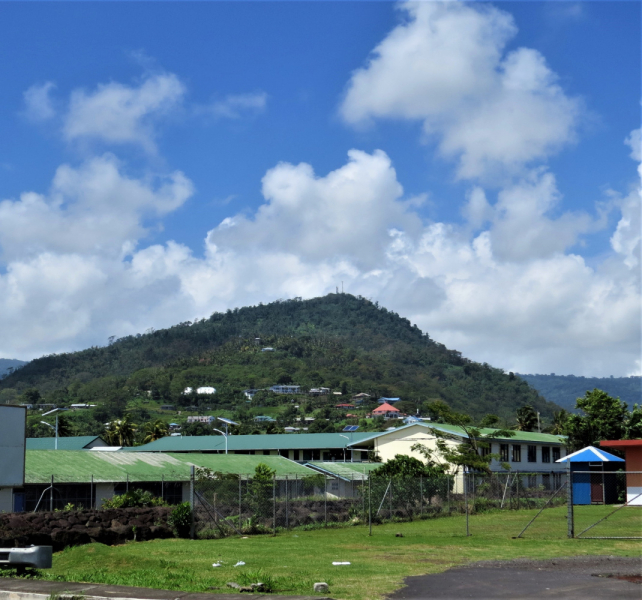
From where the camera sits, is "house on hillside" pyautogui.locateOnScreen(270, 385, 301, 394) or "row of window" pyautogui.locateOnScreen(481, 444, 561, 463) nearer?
"row of window" pyautogui.locateOnScreen(481, 444, 561, 463)

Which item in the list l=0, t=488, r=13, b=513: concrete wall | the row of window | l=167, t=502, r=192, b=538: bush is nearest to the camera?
l=167, t=502, r=192, b=538: bush

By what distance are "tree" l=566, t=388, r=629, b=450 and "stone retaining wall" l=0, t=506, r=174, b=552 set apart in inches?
1517

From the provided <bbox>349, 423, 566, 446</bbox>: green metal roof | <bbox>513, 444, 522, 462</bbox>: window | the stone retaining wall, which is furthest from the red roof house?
the stone retaining wall

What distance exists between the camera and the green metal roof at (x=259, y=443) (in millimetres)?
77750

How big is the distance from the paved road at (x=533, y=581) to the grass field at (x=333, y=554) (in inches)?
29.4

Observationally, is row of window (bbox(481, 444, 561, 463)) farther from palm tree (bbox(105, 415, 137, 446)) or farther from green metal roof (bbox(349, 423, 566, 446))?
palm tree (bbox(105, 415, 137, 446))

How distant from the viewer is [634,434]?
54.9m

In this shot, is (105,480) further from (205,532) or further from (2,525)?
(2,525)

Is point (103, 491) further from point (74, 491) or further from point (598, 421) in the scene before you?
point (598, 421)

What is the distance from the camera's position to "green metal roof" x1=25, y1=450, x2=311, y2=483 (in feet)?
132

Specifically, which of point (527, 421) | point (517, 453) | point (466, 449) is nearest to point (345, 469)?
point (466, 449)

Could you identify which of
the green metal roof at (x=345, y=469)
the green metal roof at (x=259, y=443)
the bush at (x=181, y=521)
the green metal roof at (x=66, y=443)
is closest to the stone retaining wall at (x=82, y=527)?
the bush at (x=181, y=521)

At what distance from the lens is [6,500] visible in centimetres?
3553

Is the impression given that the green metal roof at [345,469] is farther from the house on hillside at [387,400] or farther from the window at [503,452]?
the house on hillside at [387,400]
